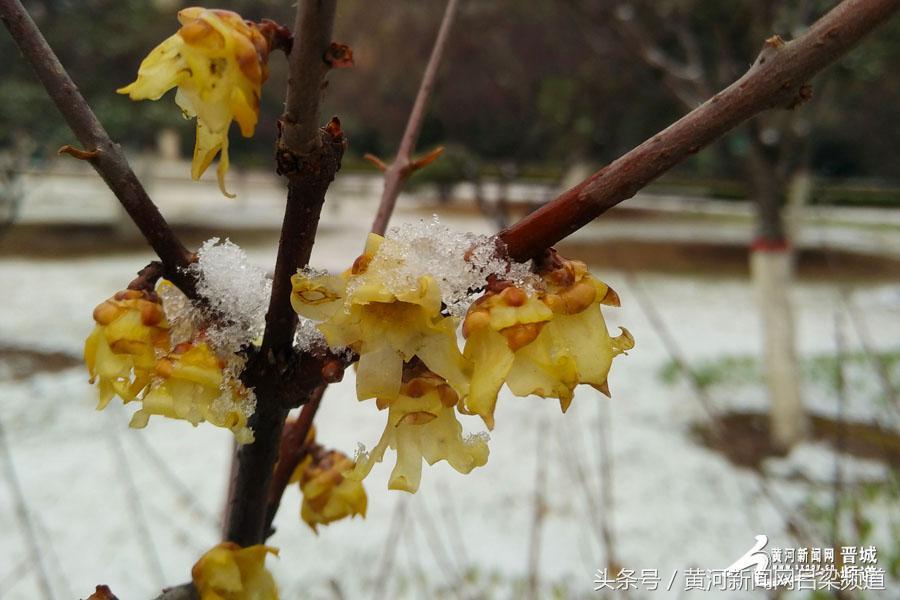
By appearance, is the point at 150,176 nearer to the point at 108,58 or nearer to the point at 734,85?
the point at 108,58

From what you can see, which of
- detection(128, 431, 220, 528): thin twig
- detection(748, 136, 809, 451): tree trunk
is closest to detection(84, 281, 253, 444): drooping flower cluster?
detection(128, 431, 220, 528): thin twig

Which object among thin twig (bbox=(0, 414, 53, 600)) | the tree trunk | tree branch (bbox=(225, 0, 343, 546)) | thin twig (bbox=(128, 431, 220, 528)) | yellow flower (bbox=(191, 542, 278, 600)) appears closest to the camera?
tree branch (bbox=(225, 0, 343, 546))

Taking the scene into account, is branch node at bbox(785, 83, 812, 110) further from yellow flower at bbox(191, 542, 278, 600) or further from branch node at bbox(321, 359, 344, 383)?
yellow flower at bbox(191, 542, 278, 600)

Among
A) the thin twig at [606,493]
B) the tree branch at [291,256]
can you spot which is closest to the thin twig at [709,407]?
the thin twig at [606,493]

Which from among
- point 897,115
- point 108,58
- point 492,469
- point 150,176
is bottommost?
point 492,469

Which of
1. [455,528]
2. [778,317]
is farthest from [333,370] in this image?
[778,317]

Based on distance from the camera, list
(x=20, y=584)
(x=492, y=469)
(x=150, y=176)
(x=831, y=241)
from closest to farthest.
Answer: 1. (x=20, y=584)
2. (x=492, y=469)
3. (x=150, y=176)
4. (x=831, y=241)

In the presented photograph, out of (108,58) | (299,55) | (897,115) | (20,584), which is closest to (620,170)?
(299,55)
